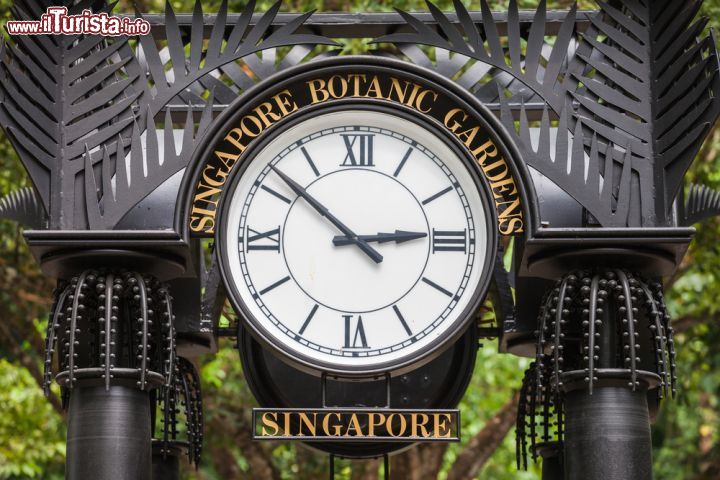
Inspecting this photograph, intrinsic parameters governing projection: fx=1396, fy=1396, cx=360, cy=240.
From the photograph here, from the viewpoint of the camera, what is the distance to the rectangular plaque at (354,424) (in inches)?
315

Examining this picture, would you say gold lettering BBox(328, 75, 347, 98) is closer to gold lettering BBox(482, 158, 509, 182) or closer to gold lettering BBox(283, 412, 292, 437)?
gold lettering BBox(482, 158, 509, 182)

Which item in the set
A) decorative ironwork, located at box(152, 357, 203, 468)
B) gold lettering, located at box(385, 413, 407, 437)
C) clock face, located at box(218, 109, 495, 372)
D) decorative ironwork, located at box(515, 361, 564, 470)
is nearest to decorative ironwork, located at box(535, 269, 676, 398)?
decorative ironwork, located at box(515, 361, 564, 470)

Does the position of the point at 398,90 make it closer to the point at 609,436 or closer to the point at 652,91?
the point at 652,91

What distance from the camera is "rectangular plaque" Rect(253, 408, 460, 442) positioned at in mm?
8008

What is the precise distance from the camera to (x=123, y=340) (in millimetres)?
8211

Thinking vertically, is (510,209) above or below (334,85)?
below

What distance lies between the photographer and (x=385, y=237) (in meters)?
8.41

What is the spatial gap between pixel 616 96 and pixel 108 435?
3630 millimetres

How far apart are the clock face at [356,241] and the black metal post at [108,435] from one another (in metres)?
0.87

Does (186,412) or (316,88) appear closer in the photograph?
(316,88)

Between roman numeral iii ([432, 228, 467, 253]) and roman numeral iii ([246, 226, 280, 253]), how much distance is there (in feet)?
3.10

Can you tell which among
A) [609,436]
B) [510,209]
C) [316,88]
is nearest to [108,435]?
[316,88]

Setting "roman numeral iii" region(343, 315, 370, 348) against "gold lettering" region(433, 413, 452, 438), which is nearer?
"gold lettering" region(433, 413, 452, 438)

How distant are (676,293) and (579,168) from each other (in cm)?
892
